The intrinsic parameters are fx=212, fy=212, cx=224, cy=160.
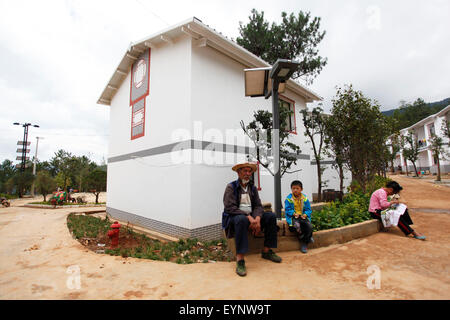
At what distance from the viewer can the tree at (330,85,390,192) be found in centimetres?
681

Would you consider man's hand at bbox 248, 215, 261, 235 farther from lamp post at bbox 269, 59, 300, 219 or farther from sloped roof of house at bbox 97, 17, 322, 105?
sloped roof of house at bbox 97, 17, 322, 105

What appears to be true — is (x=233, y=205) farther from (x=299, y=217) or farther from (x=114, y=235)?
(x=114, y=235)

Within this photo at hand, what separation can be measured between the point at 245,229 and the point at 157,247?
259cm

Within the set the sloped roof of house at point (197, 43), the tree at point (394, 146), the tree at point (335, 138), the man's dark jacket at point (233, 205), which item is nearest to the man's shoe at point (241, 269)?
the man's dark jacket at point (233, 205)

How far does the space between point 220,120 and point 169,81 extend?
1852 mm

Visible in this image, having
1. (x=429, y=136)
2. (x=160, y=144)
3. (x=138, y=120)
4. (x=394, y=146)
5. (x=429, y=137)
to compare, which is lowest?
(x=160, y=144)

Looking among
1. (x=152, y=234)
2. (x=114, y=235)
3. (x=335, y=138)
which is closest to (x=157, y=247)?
(x=114, y=235)

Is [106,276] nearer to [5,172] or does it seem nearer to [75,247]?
[75,247]

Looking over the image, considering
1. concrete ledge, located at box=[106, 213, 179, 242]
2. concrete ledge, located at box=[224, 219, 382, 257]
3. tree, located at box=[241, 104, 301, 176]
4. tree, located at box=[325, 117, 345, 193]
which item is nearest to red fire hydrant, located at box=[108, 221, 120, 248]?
concrete ledge, located at box=[106, 213, 179, 242]

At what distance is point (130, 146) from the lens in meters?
7.84

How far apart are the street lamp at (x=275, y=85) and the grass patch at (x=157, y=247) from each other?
1.69 m

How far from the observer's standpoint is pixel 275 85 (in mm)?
4059

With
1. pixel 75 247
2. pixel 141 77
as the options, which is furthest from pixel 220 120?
pixel 75 247

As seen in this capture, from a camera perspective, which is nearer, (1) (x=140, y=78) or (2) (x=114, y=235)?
(2) (x=114, y=235)
